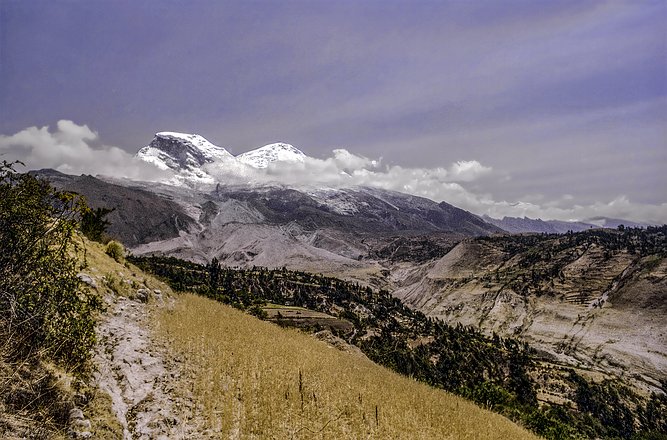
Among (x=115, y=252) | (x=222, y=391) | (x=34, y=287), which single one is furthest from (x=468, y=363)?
(x=34, y=287)

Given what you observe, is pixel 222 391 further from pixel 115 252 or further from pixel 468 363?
pixel 468 363

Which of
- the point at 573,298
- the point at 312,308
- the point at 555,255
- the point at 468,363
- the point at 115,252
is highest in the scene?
the point at 555,255

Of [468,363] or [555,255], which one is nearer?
[468,363]

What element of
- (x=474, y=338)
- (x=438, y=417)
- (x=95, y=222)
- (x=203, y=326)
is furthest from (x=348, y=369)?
(x=474, y=338)

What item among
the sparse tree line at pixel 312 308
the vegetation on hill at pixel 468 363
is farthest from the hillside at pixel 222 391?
the vegetation on hill at pixel 468 363

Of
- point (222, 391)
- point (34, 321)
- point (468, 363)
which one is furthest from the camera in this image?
point (468, 363)

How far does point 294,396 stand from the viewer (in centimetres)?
1072

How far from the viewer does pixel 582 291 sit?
119312 millimetres

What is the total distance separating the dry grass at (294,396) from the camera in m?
9.59

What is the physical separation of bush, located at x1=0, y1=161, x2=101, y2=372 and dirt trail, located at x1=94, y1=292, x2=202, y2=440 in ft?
3.56

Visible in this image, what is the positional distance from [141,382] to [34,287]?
143 inches

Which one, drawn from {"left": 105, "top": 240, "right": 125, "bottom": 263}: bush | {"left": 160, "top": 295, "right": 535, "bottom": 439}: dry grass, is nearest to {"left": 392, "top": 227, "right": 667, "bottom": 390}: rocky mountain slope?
{"left": 160, "top": 295, "right": 535, "bottom": 439}: dry grass

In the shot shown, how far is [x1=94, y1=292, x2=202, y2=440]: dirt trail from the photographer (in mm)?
8656

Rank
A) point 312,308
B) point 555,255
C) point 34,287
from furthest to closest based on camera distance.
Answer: point 555,255 → point 312,308 → point 34,287
